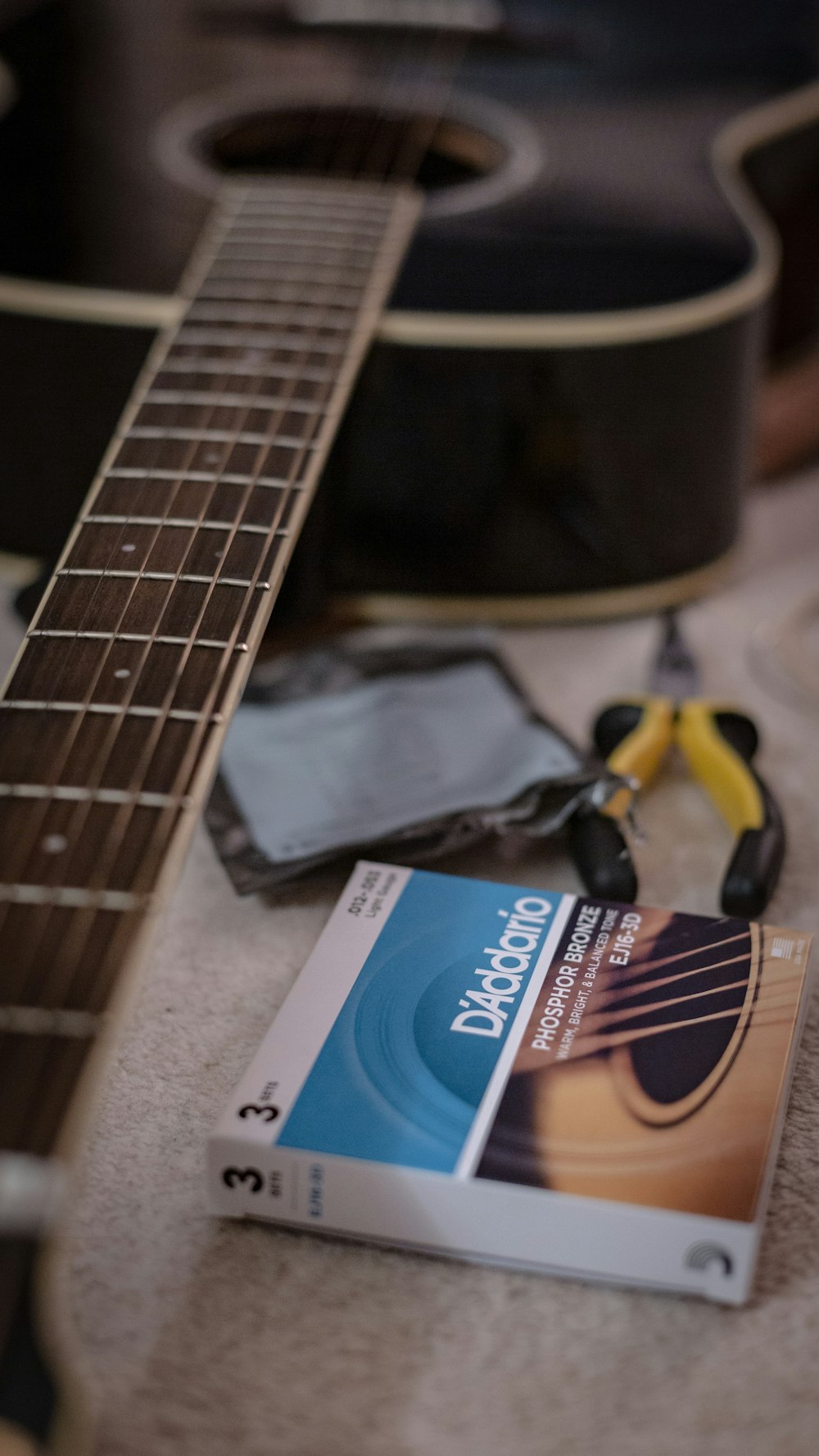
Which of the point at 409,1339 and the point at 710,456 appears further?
the point at 710,456

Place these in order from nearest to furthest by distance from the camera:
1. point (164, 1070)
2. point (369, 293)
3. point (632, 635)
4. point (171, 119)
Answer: point (164, 1070) → point (369, 293) → point (632, 635) → point (171, 119)

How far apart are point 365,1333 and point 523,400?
0.68m

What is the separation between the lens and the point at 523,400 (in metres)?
1.03

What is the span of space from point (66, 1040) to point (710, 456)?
0.76 meters

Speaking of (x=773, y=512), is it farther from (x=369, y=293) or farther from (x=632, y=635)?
(x=369, y=293)

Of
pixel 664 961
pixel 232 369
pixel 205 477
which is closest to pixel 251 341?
pixel 232 369

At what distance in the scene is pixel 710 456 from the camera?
109cm

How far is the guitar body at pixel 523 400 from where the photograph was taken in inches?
40.1

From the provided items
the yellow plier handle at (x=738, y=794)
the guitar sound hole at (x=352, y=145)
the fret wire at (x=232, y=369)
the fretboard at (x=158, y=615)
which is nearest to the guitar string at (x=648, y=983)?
the yellow plier handle at (x=738, y=794)

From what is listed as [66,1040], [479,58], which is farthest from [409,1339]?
[479,58]

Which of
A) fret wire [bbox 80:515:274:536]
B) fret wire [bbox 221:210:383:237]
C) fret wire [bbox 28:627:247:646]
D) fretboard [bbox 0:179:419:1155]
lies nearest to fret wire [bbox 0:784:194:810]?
fretboard [bbox 0:179:419:1155]

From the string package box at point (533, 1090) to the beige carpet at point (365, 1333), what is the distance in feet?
0.06

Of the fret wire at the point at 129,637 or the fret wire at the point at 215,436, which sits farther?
the fret wire at the point at 215,436

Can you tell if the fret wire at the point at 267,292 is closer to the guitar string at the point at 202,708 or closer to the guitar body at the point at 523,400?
the guitar body at the point at 523,400
